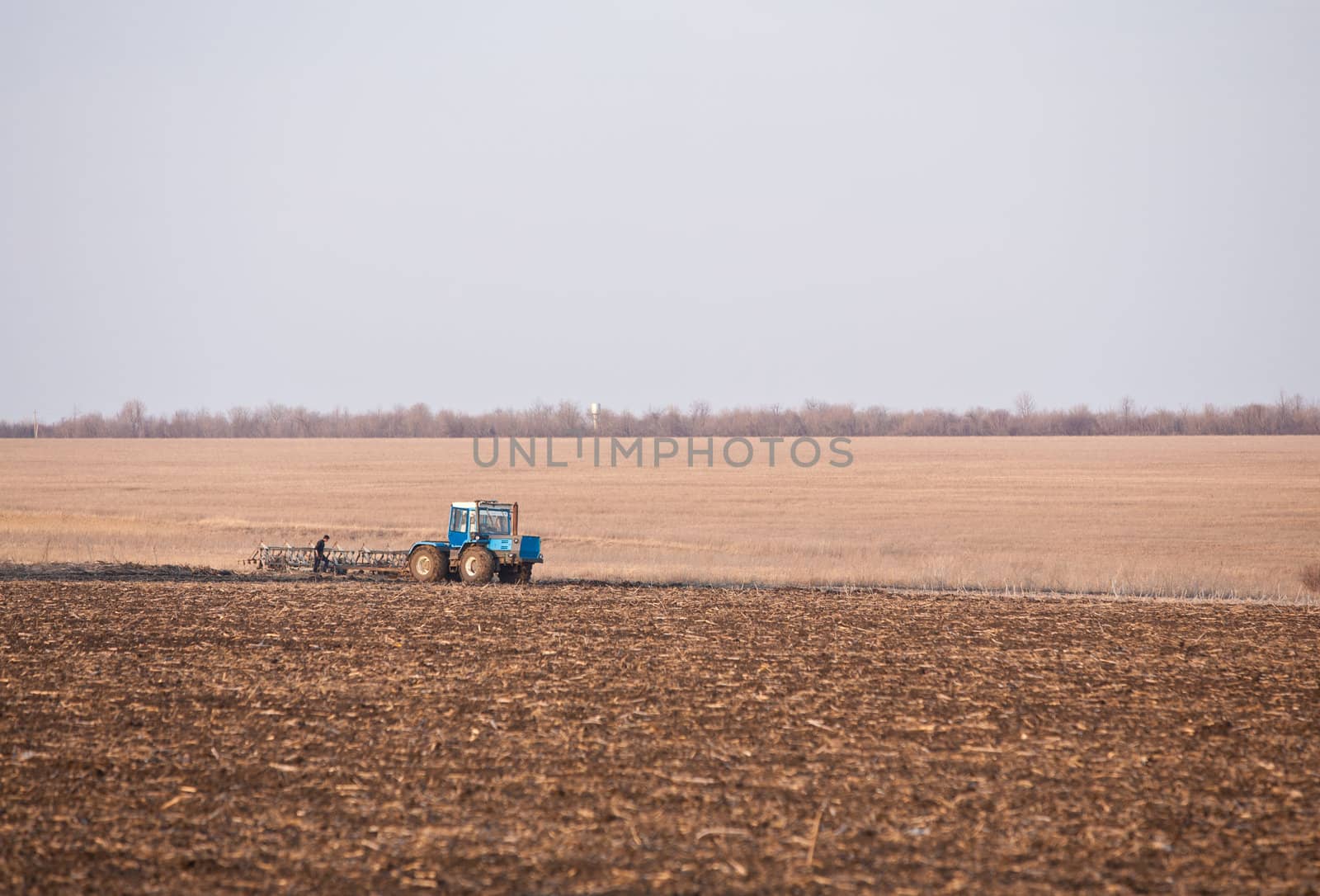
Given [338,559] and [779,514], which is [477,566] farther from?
[779,514]

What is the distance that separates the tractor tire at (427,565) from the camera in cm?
2352

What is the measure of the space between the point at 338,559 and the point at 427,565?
112 inches

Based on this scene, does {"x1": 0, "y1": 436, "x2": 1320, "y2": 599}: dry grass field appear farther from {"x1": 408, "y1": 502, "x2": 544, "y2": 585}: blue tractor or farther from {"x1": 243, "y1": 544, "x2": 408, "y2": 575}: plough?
{"x1": 408, "y1": 502, "x2": 544, "y2": 585}: blue tractor

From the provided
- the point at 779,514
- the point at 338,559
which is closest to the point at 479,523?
the point at 338,559

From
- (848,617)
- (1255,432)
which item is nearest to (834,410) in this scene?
(1255,432)

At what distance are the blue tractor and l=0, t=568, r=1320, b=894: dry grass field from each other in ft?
24.2

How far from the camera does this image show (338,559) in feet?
83.5

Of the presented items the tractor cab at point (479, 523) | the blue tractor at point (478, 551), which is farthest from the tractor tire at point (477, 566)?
the tractor cab at point (479, 523)

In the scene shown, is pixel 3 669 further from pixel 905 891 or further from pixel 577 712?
pixel 905 891

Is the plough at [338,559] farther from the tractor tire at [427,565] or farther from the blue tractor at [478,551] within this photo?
the blue tractor at [478,551]

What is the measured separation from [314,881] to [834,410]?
169 meters

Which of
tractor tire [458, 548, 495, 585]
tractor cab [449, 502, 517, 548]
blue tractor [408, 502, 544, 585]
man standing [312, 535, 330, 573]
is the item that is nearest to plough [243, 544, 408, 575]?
man standing [312, 535, 330, 573]

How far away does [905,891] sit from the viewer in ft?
22.2

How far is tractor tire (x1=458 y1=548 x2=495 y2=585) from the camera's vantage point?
75.4 ft
